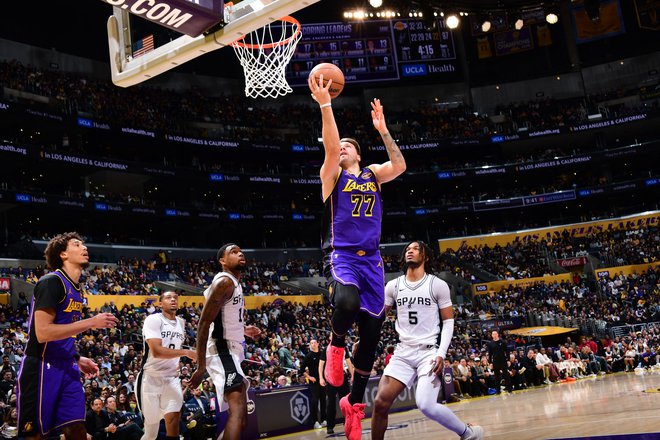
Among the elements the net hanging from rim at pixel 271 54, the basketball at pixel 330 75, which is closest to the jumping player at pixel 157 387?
the basketball at pixel 330 75

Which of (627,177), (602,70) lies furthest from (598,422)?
(602,70)

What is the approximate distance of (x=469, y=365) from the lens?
794 inches

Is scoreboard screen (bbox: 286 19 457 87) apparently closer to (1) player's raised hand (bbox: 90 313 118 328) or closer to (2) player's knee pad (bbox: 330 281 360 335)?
(2) player's knee pad (bbox: 330 281 360 335)

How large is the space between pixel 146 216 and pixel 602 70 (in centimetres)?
3259

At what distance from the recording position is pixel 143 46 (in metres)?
8.38

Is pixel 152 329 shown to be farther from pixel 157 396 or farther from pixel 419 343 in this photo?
pixel 419 343

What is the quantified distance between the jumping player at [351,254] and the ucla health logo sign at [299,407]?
761 cm

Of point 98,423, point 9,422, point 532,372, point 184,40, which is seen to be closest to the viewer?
point 184,40

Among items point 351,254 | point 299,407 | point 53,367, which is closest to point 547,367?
point 299,407

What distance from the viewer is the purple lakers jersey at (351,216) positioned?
5.28 meters

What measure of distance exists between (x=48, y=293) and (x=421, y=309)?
3.25 metres

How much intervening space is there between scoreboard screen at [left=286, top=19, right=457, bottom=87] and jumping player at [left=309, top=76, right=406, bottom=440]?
1412 inches

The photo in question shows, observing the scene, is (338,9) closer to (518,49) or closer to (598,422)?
(518,49)

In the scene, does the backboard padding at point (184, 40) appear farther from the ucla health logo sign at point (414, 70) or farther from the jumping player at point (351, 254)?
the ucla health logo sign at point (414, 70)
